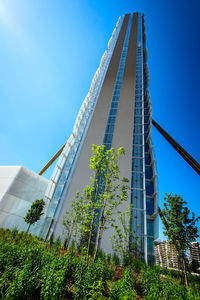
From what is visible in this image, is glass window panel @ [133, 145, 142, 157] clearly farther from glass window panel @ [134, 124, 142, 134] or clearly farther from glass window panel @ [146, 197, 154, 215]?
Answer: glass window panel @ [146, 197, 154, 215]

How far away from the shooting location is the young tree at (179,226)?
740cm

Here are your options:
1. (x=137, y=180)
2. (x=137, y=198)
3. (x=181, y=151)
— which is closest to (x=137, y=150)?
(x=137, y=180)

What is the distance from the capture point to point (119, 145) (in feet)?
47.0

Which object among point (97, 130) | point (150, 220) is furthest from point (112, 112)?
point (150, 220)

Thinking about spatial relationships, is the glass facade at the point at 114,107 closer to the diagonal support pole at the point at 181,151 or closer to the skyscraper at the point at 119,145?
the skyscraper at the point at 119,145

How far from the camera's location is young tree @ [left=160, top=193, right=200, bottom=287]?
7402 millimetres

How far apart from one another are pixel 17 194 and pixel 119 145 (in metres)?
12.0

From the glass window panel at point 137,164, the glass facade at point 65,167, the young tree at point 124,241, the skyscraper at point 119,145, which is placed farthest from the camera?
the glass window panel at point 137,164

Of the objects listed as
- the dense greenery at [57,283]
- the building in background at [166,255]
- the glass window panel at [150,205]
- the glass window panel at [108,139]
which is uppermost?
the glass window panel at [108,139]

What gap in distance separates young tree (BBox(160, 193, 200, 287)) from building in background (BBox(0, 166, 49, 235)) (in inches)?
457

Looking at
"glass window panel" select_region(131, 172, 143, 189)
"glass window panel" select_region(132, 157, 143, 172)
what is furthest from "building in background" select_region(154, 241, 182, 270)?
"glass window panel" select_region(132, 157, 143, 172)

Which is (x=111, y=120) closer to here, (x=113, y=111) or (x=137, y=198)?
(x=113, y=111)

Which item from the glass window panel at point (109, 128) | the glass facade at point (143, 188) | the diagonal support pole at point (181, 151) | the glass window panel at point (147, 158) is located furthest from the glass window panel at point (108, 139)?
the diagonal support pole at point (181, 151)

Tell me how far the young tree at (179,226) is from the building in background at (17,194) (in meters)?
11.6
